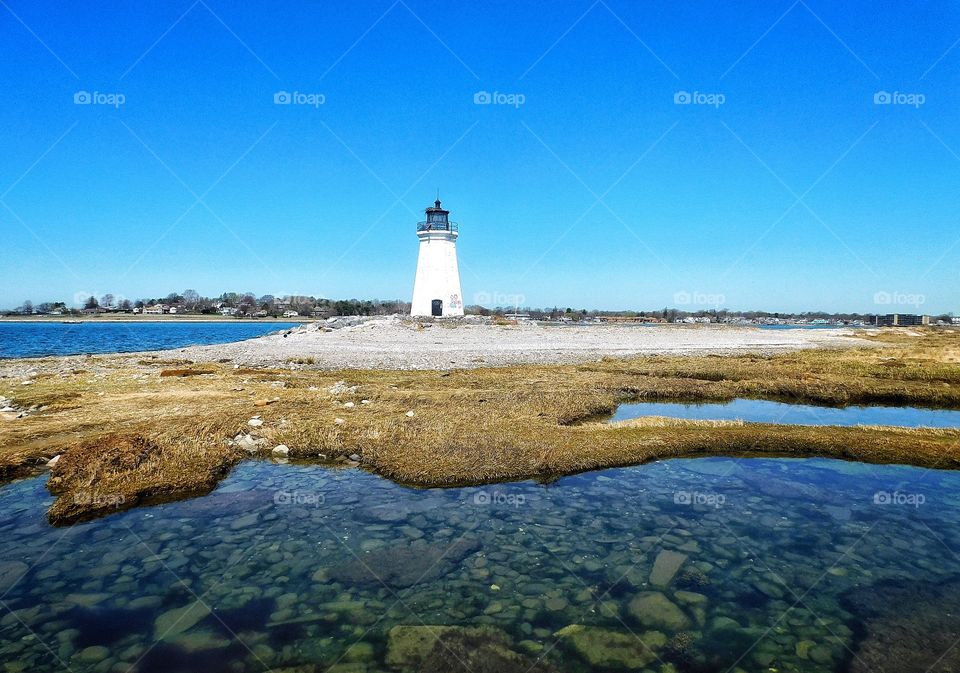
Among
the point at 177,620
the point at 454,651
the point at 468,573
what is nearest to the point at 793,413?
the point at 468,573

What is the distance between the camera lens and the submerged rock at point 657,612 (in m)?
8.68

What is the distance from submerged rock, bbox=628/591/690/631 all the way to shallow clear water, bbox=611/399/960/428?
1441 centimetres

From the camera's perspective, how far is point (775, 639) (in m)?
8.35

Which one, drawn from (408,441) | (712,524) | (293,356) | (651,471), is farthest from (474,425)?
(293,356)

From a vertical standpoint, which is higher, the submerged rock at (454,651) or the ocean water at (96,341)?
the submerged rock at (454,651)

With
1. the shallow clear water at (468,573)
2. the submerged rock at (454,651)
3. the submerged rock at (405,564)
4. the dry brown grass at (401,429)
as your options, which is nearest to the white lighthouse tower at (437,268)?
the dry brown grass at (401,429)

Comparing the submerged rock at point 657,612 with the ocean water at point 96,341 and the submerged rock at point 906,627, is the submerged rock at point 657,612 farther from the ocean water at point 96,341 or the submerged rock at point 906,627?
the ocean water at point 96,341

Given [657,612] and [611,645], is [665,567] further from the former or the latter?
[611,645]

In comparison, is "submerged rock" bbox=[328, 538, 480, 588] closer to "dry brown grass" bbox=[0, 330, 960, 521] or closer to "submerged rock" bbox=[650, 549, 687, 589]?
"submerged rock" bbox=[650, 549, 687, 589]

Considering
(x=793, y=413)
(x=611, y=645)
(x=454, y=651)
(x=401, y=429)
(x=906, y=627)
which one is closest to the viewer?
(x=454, y=651)

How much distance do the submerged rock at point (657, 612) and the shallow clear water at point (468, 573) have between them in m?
0.03

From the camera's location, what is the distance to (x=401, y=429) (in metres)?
18.7

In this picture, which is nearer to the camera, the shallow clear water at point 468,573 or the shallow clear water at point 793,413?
the shallow clear water at point 468,573

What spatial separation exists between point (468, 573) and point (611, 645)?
2.94 meters
